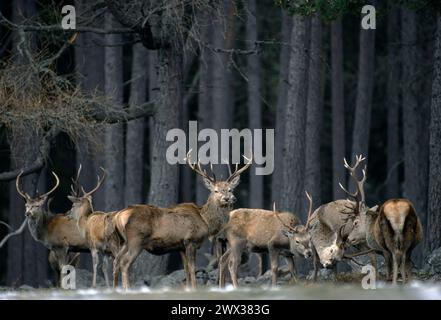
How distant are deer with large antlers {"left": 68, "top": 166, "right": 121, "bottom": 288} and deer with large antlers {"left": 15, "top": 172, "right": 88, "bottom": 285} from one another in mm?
297

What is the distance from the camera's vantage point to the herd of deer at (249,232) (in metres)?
18.4

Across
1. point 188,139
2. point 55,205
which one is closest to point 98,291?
point 188,139

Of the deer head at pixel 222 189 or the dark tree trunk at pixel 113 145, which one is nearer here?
the deer head at pixel 222 189

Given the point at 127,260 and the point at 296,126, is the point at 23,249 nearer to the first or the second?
the point at 296,126

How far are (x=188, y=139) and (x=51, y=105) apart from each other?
4290 mm

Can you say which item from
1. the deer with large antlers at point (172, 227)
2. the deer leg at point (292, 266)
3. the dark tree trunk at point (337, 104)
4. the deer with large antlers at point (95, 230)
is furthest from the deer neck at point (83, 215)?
the dark tree trunk at point (337, 104)

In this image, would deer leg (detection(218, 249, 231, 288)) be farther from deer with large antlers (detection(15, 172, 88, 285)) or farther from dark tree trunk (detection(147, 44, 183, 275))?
deer with large antlers (detection(15, 172, 88, 285))

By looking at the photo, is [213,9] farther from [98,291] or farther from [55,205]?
[55,205]

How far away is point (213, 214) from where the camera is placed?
65.4 feet

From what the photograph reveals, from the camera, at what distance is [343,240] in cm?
1891

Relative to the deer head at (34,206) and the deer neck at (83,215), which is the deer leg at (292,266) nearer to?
the deer neck at (83,215)

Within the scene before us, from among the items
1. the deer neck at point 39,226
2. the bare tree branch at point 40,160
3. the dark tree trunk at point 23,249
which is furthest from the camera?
the dark tree trunk at point 23,249

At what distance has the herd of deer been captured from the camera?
18.4 metres

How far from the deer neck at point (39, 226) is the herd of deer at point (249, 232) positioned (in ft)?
3.79
